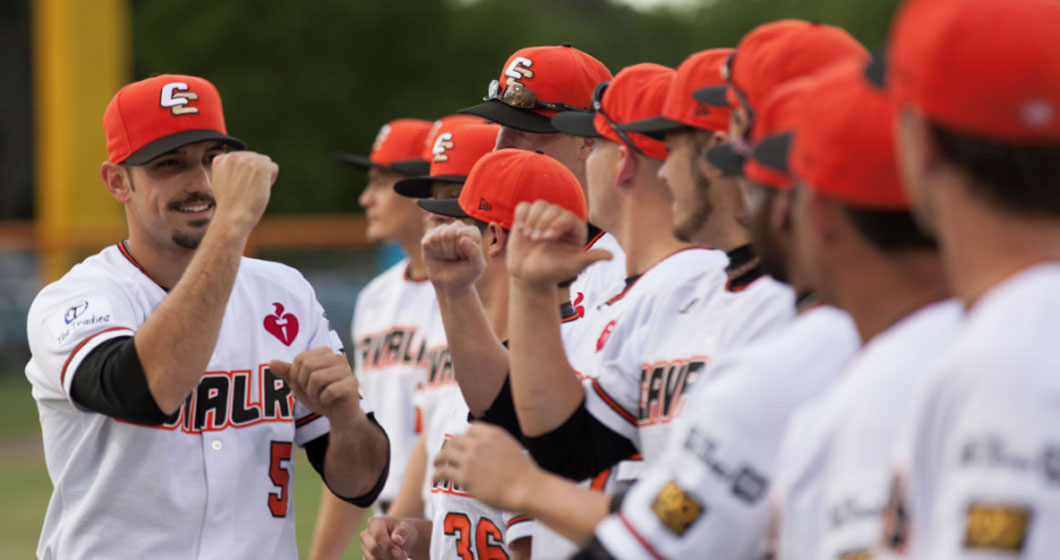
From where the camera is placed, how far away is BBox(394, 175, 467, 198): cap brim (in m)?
4.95

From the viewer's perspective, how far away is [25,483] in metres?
13.7

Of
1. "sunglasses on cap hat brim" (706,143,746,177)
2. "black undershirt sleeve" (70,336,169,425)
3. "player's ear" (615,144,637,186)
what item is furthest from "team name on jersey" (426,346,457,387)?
"sunglasses on cap hat brim" (706,143,746,177)

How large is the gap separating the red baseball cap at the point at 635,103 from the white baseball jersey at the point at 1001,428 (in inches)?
69.9

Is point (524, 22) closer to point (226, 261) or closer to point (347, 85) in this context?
point (347, 85)

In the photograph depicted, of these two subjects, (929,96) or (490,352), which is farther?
(490,352)

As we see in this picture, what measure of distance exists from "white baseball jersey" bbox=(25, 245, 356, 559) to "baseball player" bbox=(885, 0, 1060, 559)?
8.12ft

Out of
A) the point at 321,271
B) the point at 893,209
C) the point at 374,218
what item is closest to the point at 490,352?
the point at 893,209

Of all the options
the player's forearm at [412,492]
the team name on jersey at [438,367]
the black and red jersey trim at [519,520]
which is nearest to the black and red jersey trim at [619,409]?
the black and red jersey trim at [519,520]

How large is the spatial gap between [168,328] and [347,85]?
24267mm

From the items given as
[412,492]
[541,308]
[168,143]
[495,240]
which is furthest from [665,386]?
[412,492]

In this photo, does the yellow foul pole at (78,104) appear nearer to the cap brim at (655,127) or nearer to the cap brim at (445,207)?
the cap brim at (445,207)

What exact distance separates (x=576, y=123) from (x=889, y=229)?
2361 millimetres

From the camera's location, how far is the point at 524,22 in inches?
1160

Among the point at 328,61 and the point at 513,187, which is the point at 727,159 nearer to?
the point at 513,187
